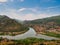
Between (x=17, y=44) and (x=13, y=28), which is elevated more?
(x=13, y=28)

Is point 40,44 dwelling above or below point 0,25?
below

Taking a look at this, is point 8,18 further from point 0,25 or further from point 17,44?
point 17,44

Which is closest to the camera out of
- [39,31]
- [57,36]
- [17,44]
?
[17,44]

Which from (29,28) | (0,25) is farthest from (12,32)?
(29,28)

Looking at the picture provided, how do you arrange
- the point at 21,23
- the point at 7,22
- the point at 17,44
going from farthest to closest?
1. the point at 21,23
2. the point at 7,22
3. the point at 17,44

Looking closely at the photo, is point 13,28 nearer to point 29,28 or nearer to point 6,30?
point 6,30

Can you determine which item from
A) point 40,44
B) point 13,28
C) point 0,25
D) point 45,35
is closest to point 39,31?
point 45,35

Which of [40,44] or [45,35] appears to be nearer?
[40,44]

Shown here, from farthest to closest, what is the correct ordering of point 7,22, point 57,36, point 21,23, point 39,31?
point 21,23
point 7,22
point 39,31
point 57,36

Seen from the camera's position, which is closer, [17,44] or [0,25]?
[17,44]

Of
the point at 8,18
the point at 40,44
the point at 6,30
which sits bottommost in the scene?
the point at 40,44
